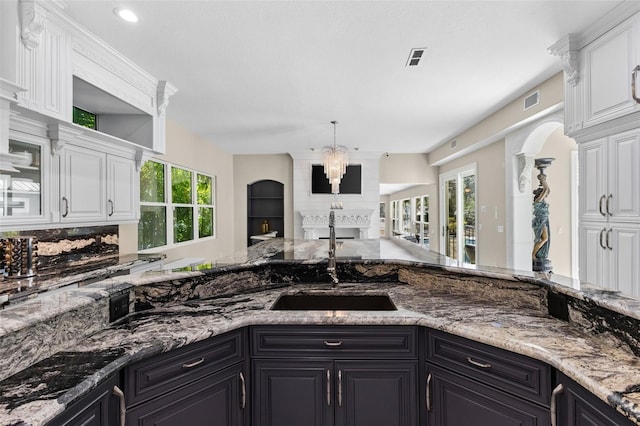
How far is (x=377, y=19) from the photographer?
2.28 m

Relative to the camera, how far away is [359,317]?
1.55m

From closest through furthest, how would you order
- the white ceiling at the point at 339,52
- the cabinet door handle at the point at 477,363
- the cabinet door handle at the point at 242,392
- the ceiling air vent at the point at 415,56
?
the cabinet door handle at the point at 477,363, the cabinet door handle at the point at 242,392, the white ceiling at the point at 339,52, the ceiling air vent at the point at 415,56

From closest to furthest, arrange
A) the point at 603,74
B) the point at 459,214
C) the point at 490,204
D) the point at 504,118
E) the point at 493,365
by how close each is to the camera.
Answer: the point at 493,365 → the point at 603,74 → the point at 504,118 → the point at 490,204 → the point at 459,214

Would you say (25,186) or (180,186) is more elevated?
(180,186)

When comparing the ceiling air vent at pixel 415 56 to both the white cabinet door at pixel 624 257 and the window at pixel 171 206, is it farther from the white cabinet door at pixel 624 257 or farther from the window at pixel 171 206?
the window at pixel 171 206

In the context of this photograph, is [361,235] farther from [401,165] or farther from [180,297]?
[180,297]

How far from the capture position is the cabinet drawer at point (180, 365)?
46.1 inches

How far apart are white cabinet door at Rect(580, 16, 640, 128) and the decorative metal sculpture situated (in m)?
0.48

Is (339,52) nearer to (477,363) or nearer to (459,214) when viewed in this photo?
(477,363)

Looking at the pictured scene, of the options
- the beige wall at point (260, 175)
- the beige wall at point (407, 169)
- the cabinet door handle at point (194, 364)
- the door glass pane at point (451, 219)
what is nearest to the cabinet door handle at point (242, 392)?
the cabinet door handle at point (194, 364)

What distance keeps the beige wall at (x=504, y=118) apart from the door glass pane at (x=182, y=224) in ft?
15.9

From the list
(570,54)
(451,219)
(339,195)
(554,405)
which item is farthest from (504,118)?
(554,405)

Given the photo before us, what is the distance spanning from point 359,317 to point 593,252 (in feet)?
7.01

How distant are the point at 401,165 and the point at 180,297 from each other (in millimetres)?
6557
